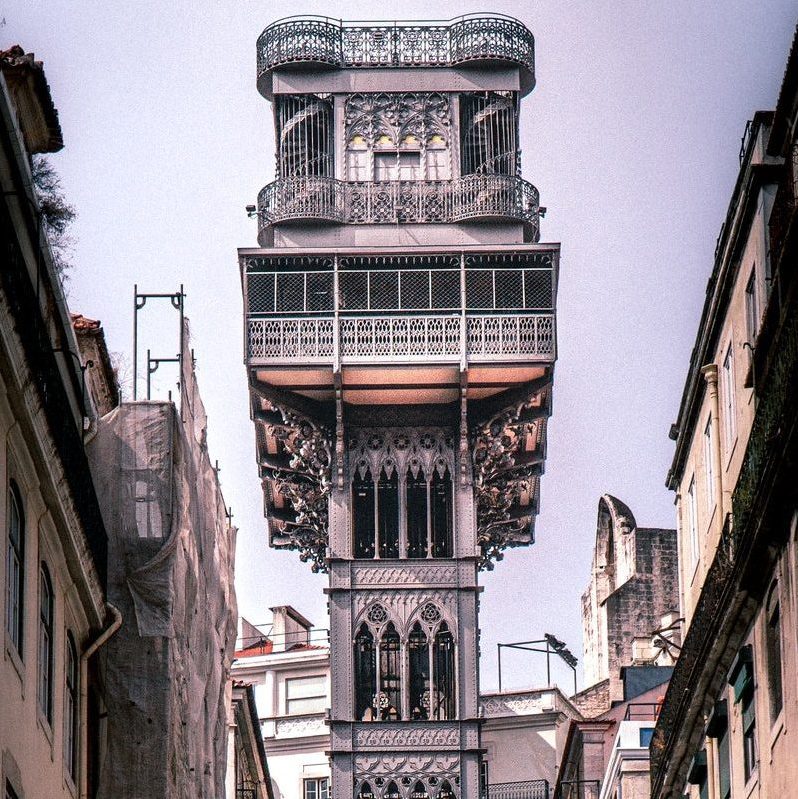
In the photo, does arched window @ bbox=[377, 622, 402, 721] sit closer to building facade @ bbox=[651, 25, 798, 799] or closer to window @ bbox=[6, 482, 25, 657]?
building facade @ bbox=[651, 25, 798, 799]

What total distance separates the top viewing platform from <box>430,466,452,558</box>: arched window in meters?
10.0

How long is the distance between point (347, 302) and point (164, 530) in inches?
1354

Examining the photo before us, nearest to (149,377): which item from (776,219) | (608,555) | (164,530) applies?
(164,530)

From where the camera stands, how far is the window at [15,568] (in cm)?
2281

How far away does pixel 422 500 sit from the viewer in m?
68.9

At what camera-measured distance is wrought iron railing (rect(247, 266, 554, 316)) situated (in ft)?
220

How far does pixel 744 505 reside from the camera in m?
27.2

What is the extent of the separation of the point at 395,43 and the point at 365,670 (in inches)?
613

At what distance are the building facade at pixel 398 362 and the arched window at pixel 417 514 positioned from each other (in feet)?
0.18

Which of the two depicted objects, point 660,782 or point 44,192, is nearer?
point 44,192

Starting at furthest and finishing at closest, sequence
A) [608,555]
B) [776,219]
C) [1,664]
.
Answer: [608,555] → [776,219] → [1,664]

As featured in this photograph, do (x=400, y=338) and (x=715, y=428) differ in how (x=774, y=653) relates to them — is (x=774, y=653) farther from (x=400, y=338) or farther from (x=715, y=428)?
(x=400, y=338)

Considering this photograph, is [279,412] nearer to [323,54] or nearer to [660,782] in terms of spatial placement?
[323,54]

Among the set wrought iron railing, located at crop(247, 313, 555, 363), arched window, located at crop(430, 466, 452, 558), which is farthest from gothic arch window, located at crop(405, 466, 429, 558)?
wrought iron railing, located at crop(247, 313, 555, 363)
